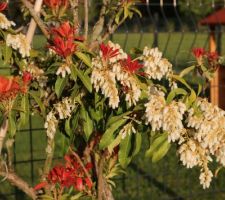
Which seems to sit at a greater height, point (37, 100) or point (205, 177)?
point (37, 100)

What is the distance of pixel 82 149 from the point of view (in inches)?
105

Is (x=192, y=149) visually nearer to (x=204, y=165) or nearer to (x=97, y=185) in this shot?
(x=204, y=165)

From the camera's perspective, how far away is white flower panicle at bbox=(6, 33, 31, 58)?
2240 millimetres

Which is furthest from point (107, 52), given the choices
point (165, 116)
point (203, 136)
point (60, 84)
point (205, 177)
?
point (205, 177)

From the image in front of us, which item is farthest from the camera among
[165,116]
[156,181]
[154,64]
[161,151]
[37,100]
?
[156,181]

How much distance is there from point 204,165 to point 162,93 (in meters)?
0.28

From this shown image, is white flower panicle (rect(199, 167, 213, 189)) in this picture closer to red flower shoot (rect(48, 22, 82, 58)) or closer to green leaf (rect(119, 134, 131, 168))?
green leaf (rect(119, 134, 131, 168))

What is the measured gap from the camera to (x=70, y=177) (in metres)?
2.51

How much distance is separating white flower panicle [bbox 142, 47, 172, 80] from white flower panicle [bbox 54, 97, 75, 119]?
29cm

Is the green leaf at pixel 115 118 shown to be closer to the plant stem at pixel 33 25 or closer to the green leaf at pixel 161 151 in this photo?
the green leaf at pixel 161 151

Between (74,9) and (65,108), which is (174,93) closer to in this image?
(65,108)

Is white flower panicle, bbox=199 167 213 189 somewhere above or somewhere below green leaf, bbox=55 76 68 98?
below

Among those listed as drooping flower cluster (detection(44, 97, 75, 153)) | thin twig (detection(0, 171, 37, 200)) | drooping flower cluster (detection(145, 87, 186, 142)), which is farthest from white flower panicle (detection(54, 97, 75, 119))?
thin twig (detection(0, 171, 37, 200))

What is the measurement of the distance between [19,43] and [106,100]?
372 mm
